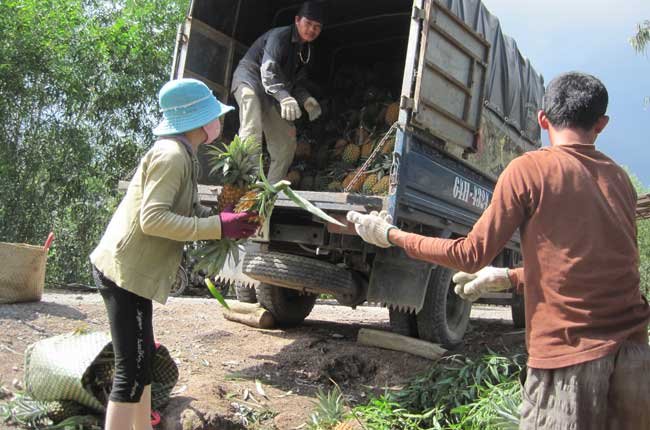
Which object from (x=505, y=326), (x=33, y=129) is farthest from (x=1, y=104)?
(x=505, y=326)

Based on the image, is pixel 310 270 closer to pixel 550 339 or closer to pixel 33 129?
pixel 550 339

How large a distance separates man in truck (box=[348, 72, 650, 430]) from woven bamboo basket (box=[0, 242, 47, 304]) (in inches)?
226

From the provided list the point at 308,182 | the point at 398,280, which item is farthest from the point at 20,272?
the point at 398,280

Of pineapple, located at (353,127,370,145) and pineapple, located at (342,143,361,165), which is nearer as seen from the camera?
pineapple, located at (342,143,361,165)

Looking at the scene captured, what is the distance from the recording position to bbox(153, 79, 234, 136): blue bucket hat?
3.03m

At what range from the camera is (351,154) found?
6.80 m

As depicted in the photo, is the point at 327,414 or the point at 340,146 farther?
the point at 340,146

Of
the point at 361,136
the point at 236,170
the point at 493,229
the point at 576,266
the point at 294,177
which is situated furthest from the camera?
the point at 361,136

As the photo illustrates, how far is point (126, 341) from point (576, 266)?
6.57 feet

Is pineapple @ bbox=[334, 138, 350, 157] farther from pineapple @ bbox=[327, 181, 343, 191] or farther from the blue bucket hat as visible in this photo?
the blue bucket hat

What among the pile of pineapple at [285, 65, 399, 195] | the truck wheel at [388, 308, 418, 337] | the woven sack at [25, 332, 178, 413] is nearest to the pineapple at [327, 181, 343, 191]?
the pile of pineapple at [285, 65, 399, 195]

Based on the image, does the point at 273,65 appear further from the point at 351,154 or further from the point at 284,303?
A: the point at 284,303

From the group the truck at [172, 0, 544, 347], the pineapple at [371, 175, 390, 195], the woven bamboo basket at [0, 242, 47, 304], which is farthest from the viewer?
the woven bamboo basket at [0, 242, 47, 304]

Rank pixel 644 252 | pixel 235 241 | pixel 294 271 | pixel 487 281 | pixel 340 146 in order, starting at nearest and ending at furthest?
pixel 487 281, pixel 235 241, pixel 294 271, pixel 340 146, pixel 644 252
